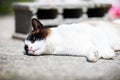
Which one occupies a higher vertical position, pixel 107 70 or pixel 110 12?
pixel 110 12

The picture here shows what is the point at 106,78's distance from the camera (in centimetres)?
285

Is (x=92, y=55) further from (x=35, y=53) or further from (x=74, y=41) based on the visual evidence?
(x=35, y=53)

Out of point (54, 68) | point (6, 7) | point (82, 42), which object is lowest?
point (54, 68)

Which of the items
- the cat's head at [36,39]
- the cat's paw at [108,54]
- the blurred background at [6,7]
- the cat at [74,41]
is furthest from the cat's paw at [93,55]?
the blurred background at [6,7]

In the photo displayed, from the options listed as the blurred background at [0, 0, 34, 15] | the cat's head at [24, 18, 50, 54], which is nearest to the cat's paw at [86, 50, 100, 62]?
the cat's head at [24, 18, 50, 54]

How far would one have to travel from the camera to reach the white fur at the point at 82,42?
348cm

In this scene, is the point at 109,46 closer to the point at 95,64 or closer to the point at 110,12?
the point at 95,64

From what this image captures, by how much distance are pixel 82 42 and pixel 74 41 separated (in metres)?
0.09

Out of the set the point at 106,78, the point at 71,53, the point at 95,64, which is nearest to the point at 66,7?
the point at 71,53

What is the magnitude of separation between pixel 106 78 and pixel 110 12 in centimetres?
327

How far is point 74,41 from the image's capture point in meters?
3.56

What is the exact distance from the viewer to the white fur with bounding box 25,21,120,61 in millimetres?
3480

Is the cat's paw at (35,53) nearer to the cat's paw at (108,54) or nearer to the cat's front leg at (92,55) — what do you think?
the cat's front leg at (92,55)

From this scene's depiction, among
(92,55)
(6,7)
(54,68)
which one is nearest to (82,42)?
(92,55)
